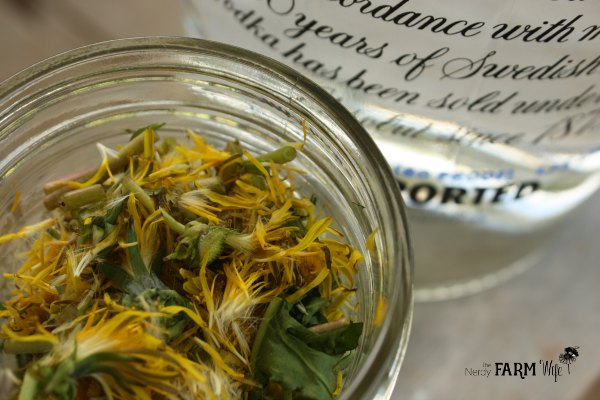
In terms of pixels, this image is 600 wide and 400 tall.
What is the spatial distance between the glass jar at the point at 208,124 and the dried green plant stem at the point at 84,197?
0.15 ft

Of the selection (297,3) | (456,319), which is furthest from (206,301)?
(456,319)

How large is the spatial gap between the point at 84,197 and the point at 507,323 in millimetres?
321

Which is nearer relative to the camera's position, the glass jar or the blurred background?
the glass jar

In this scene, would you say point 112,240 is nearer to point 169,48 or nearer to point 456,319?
point 169,48

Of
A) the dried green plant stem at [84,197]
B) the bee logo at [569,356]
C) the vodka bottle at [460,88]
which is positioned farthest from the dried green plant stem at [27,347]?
the bee logo at [569,356]

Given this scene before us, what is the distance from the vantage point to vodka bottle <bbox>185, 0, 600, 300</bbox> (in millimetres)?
377

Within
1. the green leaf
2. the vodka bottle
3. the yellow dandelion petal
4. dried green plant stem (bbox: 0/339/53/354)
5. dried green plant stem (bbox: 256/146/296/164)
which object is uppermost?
the vodka bottle

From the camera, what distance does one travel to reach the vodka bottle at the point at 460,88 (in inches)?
14.9

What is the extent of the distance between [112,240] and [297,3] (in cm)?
14

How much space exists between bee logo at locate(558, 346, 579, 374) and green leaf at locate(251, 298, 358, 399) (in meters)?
0.27

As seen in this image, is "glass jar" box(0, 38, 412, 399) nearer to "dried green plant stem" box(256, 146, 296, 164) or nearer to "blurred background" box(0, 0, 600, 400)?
"dried green plant stem" box(256, 146, 296, 164)

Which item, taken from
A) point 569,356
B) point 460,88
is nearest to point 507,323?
point 569,356

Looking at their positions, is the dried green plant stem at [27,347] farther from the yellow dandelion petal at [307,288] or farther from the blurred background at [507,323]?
the blurred background at [507,323]

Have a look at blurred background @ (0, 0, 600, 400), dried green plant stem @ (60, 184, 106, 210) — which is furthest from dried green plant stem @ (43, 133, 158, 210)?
blurred background @ (0, 0, 600, 400)
